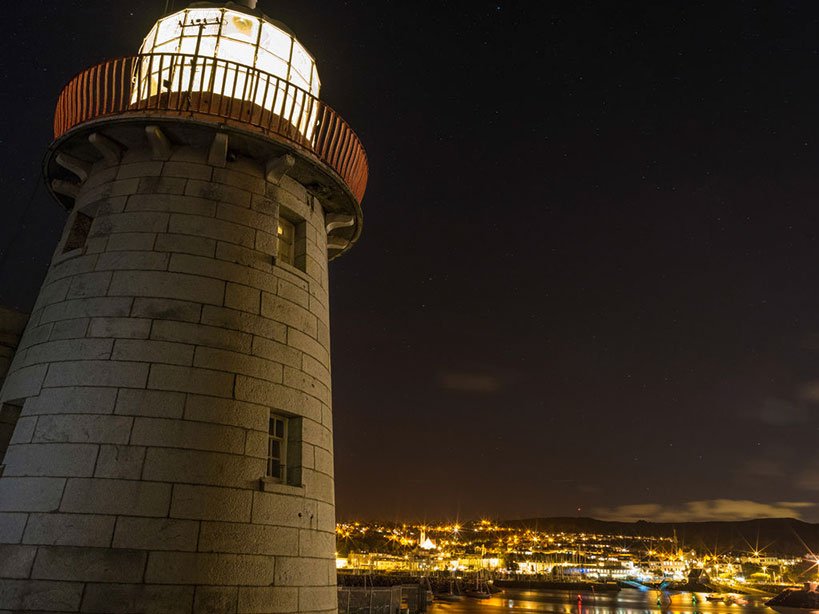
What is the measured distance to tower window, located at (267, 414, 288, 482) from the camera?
32.4ft

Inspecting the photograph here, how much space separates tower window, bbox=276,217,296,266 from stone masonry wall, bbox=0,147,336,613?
321 millimetres

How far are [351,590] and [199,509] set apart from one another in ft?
62.7

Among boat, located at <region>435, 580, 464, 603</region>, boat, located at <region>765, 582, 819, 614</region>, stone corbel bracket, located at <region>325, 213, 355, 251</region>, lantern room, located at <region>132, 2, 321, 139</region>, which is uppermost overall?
lantern room, located at <region>132, 2, 321, 139</region>

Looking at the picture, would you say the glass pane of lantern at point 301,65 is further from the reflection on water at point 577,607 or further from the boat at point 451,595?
the boat at point 451,595

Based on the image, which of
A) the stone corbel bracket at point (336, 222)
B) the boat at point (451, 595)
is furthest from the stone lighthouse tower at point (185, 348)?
the boat at point (451, 595)

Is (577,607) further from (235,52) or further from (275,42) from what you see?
(235,52)

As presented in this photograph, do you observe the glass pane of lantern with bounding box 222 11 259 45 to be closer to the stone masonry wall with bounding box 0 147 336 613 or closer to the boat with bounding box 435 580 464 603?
the stone masonry wall with bounding box 0 147 336 613

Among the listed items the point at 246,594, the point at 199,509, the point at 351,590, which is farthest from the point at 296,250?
the point at 351,590

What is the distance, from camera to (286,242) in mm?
11992

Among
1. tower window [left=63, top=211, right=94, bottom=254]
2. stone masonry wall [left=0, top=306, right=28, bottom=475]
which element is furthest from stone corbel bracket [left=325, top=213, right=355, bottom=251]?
stone masonry wall [left=0, top=306, right=28, bottom=475]

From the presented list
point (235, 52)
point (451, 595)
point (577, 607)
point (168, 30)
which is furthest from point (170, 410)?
point (451, 595)

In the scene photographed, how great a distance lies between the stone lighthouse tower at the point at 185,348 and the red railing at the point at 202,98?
5cm

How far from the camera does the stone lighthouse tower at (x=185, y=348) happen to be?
26.4ft

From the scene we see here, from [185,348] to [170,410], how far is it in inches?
39.4
